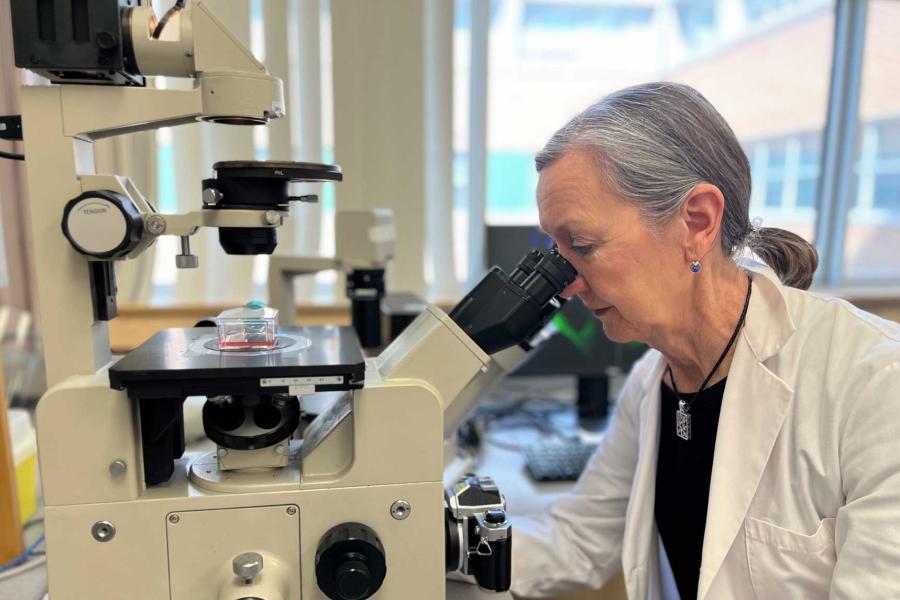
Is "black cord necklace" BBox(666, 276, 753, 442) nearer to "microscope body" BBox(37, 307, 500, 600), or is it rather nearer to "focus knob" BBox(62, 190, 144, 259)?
"microscope body" BBox(37, 307, 500, 600)

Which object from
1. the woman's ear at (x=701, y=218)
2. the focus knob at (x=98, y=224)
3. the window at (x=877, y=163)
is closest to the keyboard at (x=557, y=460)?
the woman's ear at (x=701, y=218)

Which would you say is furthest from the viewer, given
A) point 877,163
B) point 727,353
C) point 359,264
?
point 877,163

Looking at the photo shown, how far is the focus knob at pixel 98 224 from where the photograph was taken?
0.61 meters

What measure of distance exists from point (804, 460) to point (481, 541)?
0.44 m

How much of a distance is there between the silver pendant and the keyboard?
1.48 feet

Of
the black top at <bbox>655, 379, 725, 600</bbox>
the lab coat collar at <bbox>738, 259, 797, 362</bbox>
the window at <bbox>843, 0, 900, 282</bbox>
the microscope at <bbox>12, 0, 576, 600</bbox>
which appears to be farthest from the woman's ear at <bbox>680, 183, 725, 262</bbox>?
the window at <bbox>843, 0, 900, 282</bbox>

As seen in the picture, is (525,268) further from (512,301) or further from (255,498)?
(255,498)

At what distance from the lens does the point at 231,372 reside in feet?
1.95

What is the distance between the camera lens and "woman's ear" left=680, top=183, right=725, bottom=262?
2.74 ft

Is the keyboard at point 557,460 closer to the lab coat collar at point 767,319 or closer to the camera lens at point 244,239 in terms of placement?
the lab coat collar at point 767,319

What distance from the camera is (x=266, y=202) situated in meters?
0.65

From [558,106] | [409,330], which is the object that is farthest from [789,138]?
[409,330]

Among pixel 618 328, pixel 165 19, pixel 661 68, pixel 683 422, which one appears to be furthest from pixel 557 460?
pixel 661 68

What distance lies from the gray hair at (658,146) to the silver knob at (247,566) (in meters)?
0.62
